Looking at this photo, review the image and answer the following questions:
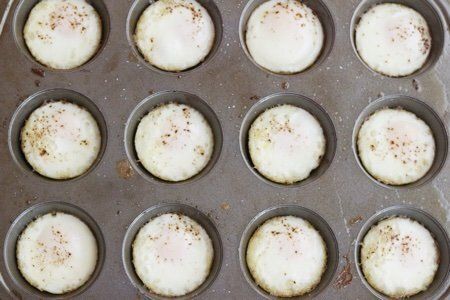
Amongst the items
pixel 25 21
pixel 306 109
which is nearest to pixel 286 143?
pixel 306 109

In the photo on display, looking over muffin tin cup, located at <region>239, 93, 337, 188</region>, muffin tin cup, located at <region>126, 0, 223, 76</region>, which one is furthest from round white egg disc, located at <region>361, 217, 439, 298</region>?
muffin tin cup, located at <region>126, 0, 223, 76</region>

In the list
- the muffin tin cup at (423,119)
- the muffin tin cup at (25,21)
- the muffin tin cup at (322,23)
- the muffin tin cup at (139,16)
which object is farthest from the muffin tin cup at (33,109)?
the muffin tin cup at (423,119)

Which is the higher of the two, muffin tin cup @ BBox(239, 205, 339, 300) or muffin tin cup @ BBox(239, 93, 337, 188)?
muffin tin cup @ BBox(239, 93, 337, 188)

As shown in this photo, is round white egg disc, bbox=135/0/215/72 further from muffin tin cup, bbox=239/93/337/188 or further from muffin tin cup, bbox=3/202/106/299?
muffin tin cup, bbox=3/202/106/299

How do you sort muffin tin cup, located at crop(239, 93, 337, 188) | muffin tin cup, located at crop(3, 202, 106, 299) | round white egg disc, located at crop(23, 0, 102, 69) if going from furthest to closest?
round white egg disc, located at crop(23, 0, 102, 69)
muffin tin cup, located at crop(239, 93, 337, 188)
muffin tin cup, located at crop(3, 202, 106, 299)

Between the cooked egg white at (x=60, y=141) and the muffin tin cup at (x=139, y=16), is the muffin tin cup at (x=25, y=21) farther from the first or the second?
the cooked egg white at (x=60, y=141)

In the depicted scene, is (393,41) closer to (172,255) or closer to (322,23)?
(322,23)
